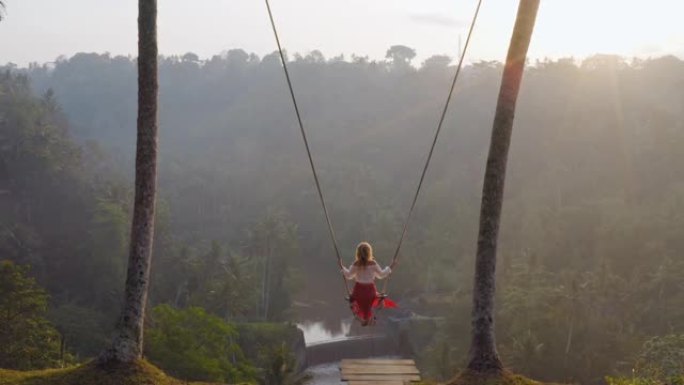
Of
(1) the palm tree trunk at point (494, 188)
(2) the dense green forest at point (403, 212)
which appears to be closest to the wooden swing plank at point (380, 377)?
(1) the palm tree trunk at point (494, 188)

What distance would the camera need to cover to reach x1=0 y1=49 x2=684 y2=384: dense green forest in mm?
38938

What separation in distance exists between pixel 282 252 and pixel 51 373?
51.5m

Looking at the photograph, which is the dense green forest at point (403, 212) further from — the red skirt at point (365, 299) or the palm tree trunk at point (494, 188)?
the palm tree trunk at point (494, 188)

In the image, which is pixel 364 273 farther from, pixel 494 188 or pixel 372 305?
pixel 494 188

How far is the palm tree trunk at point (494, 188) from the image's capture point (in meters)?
7.79

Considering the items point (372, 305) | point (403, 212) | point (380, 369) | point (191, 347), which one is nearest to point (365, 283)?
point (372, 305)

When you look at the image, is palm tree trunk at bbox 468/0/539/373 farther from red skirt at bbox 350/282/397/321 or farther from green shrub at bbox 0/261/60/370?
green shrub at bbox 0/261/60/370

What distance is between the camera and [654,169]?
64.1 m

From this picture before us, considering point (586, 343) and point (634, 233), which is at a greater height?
point (634, 233)

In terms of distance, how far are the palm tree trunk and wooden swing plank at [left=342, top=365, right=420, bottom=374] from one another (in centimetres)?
95

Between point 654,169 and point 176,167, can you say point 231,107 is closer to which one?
point 176,167

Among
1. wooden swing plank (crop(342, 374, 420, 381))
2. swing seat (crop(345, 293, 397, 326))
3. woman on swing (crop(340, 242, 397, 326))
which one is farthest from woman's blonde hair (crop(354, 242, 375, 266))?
wooden swing plank (crop(342, 374, 420, 381))

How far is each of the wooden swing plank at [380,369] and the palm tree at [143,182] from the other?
7.65 ft

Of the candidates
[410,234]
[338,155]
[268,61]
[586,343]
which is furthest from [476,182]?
[268,61]
